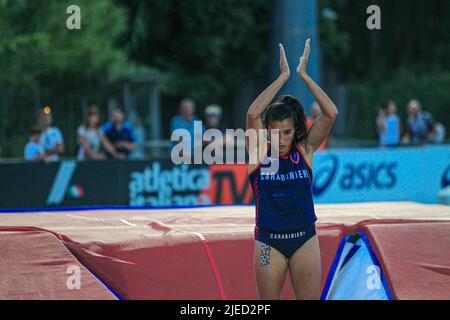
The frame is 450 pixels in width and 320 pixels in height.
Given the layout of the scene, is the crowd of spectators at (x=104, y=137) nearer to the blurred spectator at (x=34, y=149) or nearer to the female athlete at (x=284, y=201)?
the blurred spectator at (x=34, y=149)

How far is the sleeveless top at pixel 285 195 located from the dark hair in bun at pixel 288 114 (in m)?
0.15

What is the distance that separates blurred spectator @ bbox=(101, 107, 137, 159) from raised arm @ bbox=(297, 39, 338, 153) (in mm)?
9953

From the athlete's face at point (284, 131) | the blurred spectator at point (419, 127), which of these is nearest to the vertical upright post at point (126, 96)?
the blurred spectator at point (419, 127)

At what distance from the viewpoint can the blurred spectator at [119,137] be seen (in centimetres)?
1526

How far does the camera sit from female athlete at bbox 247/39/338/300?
5363 mm

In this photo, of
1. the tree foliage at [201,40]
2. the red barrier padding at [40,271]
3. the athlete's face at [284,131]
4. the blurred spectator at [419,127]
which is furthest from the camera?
the tree foliage at [201,40]

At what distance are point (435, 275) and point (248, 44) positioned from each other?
89.7ft

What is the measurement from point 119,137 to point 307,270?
34.1 feet

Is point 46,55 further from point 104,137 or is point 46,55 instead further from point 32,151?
point 32,151

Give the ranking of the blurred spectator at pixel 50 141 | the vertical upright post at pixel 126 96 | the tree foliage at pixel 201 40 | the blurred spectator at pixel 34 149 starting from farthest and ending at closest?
the tree foliage at pixel 201 40 → the vertical upright post at pixel 126 96 → the blurred spectator at pixel 50 141 → the blurred spectator at pixel 34 149

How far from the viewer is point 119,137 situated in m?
15.4

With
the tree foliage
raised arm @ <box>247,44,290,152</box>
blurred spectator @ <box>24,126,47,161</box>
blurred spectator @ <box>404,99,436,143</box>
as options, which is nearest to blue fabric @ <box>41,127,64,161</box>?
blurred spectator @ <box>24,126,47,161</box>

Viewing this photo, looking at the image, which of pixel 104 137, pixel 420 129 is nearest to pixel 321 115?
pixel 104 137

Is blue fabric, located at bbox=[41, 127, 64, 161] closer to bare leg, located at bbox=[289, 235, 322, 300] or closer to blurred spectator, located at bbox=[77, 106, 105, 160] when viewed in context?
blurred spectator, located at bbox=[77, 106, 105, 160]
